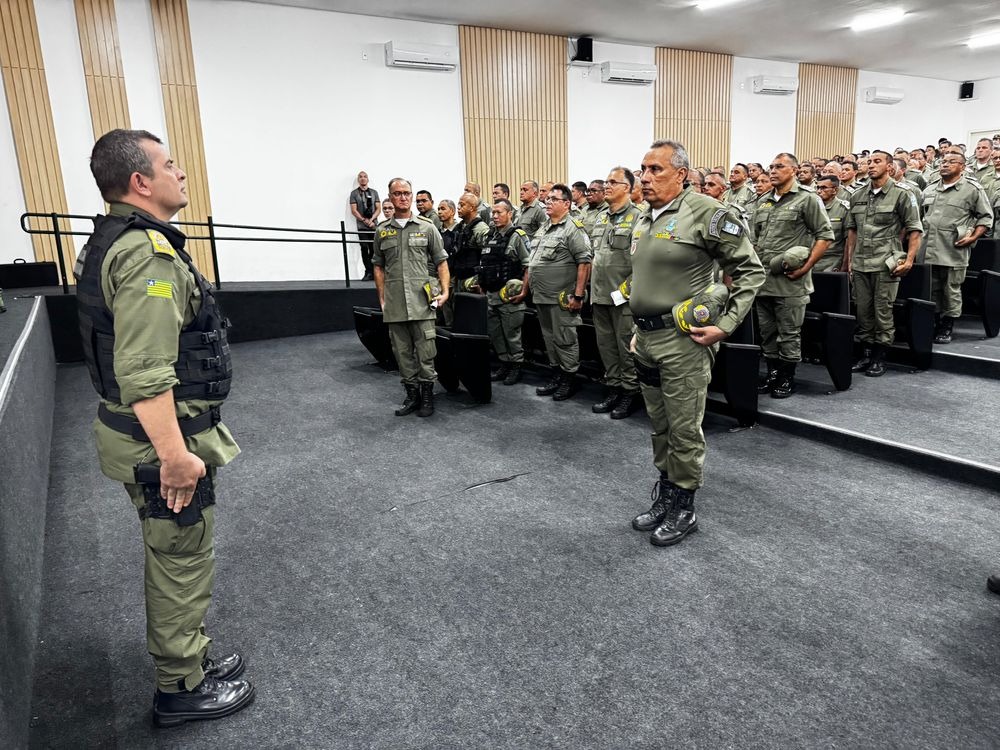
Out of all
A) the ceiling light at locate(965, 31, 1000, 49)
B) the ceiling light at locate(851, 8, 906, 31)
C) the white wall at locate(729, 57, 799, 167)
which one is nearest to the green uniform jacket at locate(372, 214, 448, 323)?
the ceiling light at locate(851, 8, 906, 31)

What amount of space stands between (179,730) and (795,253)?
150 inches

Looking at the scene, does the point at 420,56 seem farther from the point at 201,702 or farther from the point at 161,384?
the point at 201,702

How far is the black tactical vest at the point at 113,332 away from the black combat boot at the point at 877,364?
4.24m

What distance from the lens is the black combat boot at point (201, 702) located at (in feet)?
5.10

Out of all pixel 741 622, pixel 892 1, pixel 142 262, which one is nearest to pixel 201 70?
pixel 142 262

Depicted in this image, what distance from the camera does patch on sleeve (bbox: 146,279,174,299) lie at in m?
1.32

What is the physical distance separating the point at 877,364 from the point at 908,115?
11.3 metres

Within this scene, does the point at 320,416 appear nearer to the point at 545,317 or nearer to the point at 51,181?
the point at 545,317

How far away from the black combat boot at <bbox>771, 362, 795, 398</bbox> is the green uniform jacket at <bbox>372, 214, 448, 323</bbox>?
2214 millimetres

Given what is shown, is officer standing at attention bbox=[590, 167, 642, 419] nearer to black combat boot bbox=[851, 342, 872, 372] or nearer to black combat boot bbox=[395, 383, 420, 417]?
black combat boot bbox=[395, 383, 420, 417]

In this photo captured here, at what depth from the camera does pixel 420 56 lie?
8023 mm

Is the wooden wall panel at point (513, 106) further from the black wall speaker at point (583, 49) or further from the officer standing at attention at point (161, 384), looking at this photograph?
the officer standing at attention at point (161, 384)

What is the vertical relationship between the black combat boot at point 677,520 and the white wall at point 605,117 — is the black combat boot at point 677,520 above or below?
below

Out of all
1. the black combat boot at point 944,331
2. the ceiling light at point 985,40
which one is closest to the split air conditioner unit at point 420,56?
the black combat boot at point 944,331
